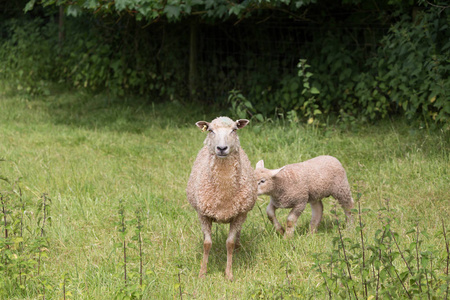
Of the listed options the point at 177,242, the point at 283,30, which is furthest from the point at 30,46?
the point at 177,242

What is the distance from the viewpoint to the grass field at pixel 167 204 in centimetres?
379

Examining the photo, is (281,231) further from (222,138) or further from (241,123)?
(222,138)

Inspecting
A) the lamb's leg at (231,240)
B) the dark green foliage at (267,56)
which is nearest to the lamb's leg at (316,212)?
the lamb's leg at (231,240)

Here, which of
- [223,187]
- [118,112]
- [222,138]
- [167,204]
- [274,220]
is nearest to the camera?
[222,138]

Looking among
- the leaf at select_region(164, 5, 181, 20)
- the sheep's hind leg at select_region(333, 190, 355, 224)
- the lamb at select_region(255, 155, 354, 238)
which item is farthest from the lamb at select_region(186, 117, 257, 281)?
the leaf at select_region(164, 5, 181, 20)

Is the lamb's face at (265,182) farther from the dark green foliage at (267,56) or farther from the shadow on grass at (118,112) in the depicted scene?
the shadow on grass at (118,112)

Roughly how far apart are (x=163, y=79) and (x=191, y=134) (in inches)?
122

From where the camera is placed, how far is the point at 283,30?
987cm

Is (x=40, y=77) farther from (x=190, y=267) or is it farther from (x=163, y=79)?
(x=190, y=267)

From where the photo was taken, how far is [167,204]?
5.36m

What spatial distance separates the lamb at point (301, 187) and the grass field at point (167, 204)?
0.49 ft

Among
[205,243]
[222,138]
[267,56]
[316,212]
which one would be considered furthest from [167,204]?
[267,56]

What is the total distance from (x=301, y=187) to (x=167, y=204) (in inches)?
54.4

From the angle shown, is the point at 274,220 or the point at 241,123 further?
the point at 274,220
